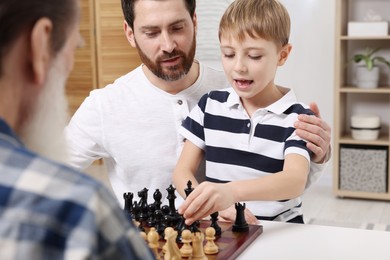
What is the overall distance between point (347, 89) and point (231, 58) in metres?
2.89

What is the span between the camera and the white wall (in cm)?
471

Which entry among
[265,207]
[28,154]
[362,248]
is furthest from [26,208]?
[265,207]

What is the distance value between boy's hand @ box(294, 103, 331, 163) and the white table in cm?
27

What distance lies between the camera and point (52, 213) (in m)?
0.63

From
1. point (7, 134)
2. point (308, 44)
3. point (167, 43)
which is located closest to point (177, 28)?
point (167, 43)

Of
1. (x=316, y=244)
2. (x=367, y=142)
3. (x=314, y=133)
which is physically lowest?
(x=367, y=142)

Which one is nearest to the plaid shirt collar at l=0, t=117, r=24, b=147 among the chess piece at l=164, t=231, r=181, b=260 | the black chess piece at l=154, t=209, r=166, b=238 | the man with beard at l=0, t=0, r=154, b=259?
the man with beard at l=0, t=0, r=154, b=259

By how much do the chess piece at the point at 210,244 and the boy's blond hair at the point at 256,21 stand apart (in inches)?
25.0

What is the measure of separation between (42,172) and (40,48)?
0.15 meters

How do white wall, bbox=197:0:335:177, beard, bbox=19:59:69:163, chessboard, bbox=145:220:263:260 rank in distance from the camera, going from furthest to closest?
white wall, bbox=197:0:335:177
chessboard, bbox=145:220:263:260
beard, bbox=19:59:69:163

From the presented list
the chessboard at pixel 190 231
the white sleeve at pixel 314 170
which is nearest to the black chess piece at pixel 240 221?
the chessboard at pixel 190 231

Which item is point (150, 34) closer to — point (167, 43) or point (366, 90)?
point (167, 43)

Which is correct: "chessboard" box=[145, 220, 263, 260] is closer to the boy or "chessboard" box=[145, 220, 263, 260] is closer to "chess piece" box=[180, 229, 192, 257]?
"chess piece" box=[180, 229, 192, 257]

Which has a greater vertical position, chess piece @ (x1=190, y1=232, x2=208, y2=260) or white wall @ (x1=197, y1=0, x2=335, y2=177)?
white wall @ (x1=197, y1=0, x2=335, y2=177)
